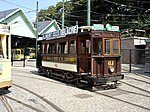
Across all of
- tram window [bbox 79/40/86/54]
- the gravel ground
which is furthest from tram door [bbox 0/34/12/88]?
tram window [bbox 79/40/86/54]

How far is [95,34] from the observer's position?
44.0 ft

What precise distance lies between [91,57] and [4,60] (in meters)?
4.19

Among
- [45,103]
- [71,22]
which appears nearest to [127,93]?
[45,103]

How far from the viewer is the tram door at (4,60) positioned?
37.5 feet

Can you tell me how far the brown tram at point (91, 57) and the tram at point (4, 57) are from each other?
3.90 metres

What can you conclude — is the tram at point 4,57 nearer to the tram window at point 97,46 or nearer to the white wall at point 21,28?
the tram window at point 97,46

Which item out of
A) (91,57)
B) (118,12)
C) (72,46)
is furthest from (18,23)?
(91,57)

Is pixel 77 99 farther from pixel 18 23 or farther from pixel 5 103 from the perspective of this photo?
pixel 18 23

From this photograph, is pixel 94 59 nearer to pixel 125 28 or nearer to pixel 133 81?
pixel 133 81

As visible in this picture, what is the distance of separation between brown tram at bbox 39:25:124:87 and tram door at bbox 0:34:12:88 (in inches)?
153

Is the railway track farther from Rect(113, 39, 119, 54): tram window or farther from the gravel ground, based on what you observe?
Rect(113, 39, 119, 54): tram window

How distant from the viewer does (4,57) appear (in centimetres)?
1159

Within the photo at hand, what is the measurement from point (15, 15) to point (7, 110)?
36.4 meters

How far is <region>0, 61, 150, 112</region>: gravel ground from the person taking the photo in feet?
31.2
